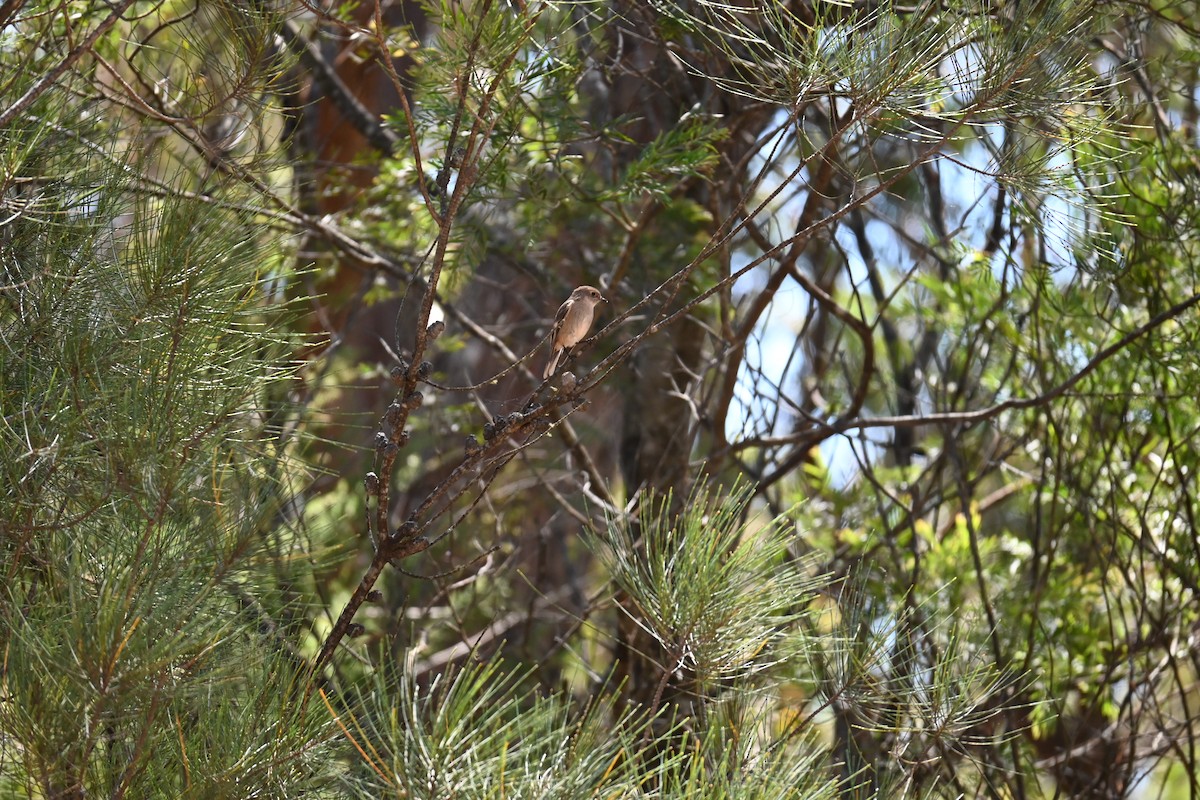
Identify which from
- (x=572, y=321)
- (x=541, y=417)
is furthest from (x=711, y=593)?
(x=572, y=321)

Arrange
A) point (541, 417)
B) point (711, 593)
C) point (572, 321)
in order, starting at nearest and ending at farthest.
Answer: point (541, 417) < point (711, 593) < point (572, 321)

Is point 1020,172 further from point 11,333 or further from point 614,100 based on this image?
point 614,100

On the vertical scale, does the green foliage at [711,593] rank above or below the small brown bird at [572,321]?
below

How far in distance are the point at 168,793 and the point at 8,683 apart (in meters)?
0.26

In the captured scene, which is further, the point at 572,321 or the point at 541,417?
the point at 572,321

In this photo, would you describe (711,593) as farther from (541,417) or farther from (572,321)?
(572,321)

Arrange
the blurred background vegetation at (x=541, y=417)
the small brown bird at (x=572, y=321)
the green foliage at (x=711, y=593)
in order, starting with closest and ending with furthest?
the blurred background vegetation at (x=541, y=417) → the green foliage at (x=711, y=593) → the small brown bird at (x=572, y=321)

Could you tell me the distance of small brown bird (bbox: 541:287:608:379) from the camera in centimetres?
219

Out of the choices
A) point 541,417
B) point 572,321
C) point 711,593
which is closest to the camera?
point 541,417

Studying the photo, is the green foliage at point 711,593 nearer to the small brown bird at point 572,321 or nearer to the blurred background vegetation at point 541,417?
the blurred background vegetation at point 541,417

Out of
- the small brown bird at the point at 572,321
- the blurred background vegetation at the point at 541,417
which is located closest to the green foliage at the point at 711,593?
the blurred background vegetation at the point at 541,417

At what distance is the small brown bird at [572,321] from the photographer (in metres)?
2.19

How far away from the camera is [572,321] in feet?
7.41

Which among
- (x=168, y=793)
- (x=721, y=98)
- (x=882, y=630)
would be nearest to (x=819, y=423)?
(x=882, y=630)
